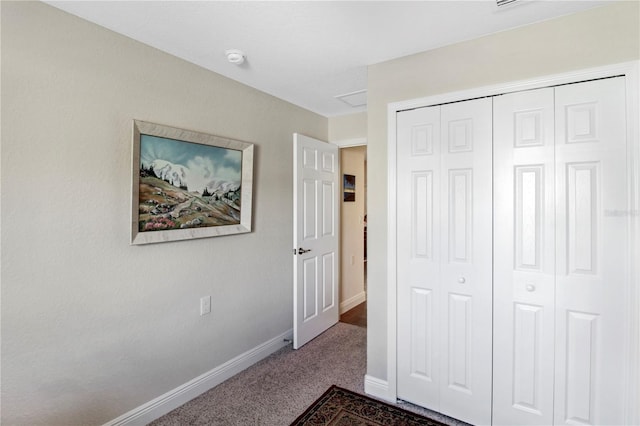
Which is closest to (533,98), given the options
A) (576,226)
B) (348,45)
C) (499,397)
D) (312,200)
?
(576,226)

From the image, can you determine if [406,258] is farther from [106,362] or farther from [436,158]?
[106,362]

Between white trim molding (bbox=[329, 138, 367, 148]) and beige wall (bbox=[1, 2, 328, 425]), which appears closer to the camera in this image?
beige wall (bbox=[1, 2, 328, 425])

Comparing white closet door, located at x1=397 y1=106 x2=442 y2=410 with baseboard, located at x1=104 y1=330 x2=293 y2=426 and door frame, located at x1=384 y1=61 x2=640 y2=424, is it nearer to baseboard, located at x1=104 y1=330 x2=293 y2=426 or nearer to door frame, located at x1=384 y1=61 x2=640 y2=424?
door frame, located at x1=384 y1=61 x2=640 y2=424

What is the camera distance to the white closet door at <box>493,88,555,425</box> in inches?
67.2

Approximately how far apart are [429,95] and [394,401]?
2.11 metres

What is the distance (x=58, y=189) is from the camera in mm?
1595

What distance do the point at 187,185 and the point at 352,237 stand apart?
2.44m

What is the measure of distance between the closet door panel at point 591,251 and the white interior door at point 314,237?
1915mm

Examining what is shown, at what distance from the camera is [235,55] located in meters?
2.05

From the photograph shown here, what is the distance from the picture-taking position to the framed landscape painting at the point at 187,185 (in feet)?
6.30

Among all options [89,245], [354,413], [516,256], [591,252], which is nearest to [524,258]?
[516,256]

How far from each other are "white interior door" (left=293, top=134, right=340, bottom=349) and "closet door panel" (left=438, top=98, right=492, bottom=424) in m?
1.32

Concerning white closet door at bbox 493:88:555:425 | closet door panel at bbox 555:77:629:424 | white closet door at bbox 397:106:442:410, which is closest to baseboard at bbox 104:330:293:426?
white closet door at bbox 397:106:442:410

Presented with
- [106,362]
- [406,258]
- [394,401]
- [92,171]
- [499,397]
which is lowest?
[394,401]
